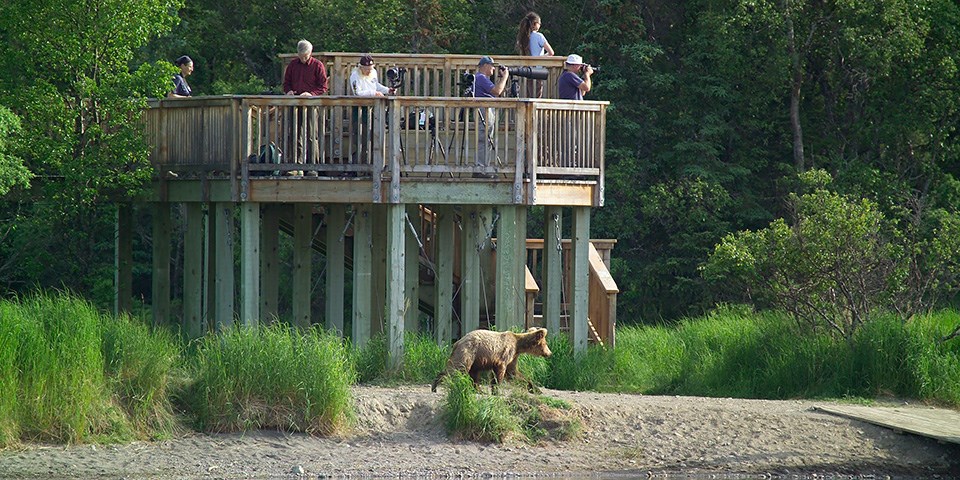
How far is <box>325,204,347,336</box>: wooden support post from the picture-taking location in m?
19.5

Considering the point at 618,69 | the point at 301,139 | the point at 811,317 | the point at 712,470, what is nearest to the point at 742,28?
the point at 618,69

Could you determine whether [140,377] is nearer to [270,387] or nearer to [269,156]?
[270,387]

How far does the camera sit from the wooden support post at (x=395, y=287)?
1770 centimetres

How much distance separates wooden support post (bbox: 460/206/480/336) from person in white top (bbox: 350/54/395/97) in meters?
1.91

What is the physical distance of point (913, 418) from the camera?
16391mm

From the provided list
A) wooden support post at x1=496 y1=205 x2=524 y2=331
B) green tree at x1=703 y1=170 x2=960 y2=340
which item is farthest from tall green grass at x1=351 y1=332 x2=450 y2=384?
green tree at x1=703 y1=170 x2=960 y2=340

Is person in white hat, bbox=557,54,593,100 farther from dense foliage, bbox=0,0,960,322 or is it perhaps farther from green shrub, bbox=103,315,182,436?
dense foliage, bbox=0,0,960,322

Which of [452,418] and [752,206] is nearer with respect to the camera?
[452,418]

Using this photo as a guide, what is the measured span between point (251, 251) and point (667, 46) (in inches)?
605

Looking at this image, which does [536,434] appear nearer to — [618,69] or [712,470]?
[712,470]

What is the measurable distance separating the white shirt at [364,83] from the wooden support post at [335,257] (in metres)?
1.79

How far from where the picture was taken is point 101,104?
63.0 ft

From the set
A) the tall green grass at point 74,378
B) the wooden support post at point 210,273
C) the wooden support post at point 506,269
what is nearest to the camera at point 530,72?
the wooden support post at point 506,269

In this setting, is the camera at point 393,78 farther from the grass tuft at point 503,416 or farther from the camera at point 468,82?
the grass tuft at point 503,416
